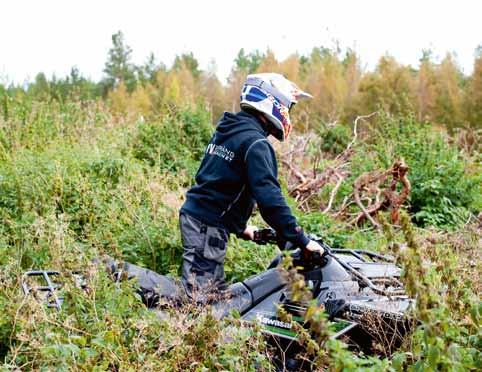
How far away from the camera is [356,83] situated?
37.2 meters

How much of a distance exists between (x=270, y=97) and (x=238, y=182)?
2.12ft

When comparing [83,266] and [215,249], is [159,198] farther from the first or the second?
[83,266]

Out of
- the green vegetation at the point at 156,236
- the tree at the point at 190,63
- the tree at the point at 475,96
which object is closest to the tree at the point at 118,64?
the tree at the point at 190,63

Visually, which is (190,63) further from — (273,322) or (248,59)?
(273,322)

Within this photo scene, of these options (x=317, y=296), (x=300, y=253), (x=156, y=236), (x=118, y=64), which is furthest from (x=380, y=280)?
(x=118, y=64)

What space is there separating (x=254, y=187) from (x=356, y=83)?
33390mm

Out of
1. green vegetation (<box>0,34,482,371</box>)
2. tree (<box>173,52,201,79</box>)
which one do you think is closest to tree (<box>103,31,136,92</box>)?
tree (<box>173,52,201,79</box>)

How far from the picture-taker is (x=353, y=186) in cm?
1019

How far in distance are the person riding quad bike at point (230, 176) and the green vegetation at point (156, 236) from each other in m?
0.74

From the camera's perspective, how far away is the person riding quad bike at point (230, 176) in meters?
4.99

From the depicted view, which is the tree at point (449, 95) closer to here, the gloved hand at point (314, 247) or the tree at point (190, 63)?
the gloved hand at point (314, 247)

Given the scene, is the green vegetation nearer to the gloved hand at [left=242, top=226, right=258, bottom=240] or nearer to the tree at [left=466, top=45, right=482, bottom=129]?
the gloved hand at [left=242, top=226, right=258, bottom=240]

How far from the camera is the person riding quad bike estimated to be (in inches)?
197

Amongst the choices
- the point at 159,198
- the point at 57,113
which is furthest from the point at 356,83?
the point at 159,198
